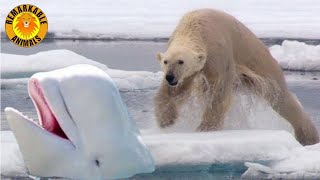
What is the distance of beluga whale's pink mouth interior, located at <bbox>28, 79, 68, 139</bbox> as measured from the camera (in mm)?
4340

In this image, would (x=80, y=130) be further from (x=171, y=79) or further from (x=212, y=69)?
(x=212, y=69)

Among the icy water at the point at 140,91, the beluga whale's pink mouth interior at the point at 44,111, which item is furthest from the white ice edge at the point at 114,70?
the beluga whale's pink mouth interior at the point at 44,111

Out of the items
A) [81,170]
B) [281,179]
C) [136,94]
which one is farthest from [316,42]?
[81,170]

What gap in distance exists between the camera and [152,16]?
18188 mm

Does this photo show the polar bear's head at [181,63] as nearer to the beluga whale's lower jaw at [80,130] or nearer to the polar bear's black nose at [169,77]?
the polar bear's black nose at [169,77]

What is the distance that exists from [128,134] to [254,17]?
14095mm

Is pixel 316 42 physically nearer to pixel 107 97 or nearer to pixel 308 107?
pixel 308 107

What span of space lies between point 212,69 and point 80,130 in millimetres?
2515

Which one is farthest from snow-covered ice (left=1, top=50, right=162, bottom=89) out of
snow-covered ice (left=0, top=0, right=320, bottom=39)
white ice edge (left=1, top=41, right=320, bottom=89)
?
snow-covered ice (left=0, top=0, right=320, bottom=39)

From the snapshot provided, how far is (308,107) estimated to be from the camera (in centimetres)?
844

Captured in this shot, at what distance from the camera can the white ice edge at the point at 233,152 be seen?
16.4 feet

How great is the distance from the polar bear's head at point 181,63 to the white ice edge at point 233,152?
3.04 feet

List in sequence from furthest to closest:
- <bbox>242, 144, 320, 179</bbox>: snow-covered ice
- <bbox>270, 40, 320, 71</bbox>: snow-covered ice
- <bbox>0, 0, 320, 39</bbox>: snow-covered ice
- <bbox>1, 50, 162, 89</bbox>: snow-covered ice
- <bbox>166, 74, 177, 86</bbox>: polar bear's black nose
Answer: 1. <bbox>0, 0, 320, 39</bbox>: snow-covered ice
2. <bbox>270, 40, 320, 71</bbox>: snow-covered ice
3. <bbox>1, 50, 162, 89</bbox>: snow-covered ice
4. <bbox>166, 74, 177, 86</bbox>: polar bear's black nose
5. <bbox>242, 144, 320, 179</bbox>: snow-covered ice

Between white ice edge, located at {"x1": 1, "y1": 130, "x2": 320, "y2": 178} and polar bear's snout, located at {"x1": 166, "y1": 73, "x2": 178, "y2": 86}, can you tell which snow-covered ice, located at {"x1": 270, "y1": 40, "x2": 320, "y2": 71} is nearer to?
polar bear's snout, located at {"x1": 166, "y1": 73, "x2": 178, "y2": 86}
